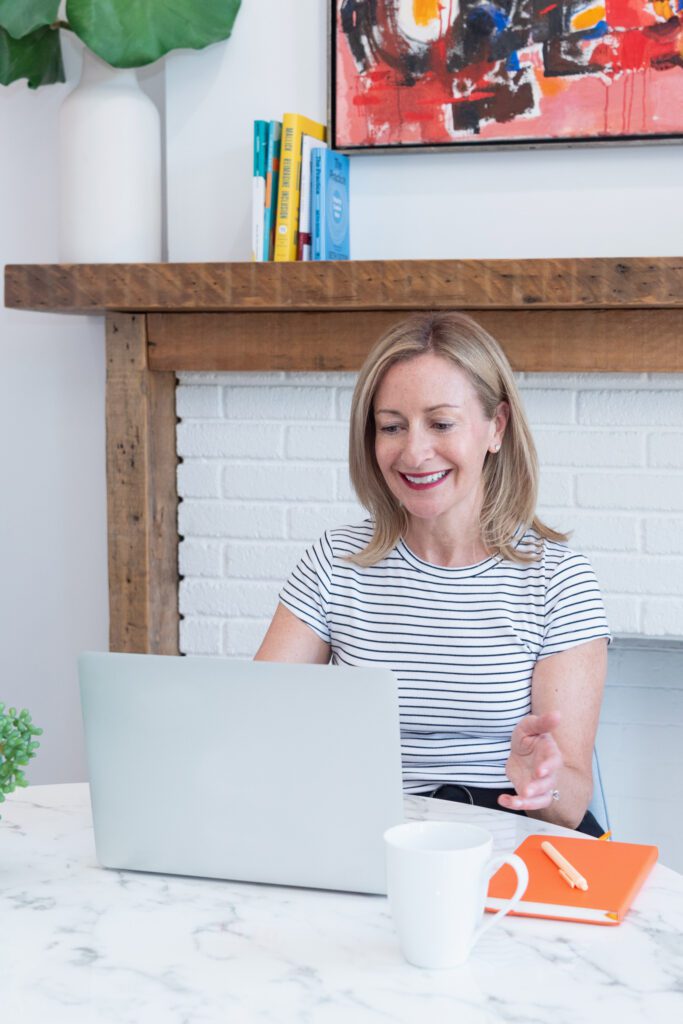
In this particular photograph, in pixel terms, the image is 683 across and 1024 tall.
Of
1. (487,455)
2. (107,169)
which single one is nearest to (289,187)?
(107,169)

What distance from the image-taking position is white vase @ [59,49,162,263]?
2215 mm

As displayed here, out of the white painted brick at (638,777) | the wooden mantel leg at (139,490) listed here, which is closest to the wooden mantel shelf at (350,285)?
the wooden mantel leg at (139,490)

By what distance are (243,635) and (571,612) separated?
97 centimetres

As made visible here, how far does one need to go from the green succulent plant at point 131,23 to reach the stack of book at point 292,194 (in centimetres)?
25

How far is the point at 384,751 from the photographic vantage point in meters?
0.96

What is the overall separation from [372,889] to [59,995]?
27 cm

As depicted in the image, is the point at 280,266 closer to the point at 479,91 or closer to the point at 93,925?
the point at 479,91

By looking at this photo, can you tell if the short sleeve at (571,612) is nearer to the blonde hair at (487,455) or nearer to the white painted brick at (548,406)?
the blonde hair at (487,455)

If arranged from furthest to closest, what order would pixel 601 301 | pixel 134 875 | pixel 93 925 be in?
1. pixel 601 301
2. pixel 134 875
3. pixel 93 925

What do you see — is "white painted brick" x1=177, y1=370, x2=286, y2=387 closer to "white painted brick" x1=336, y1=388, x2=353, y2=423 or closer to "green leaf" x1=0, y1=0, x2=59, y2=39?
"white painted brick" x1=336, y1=388, x2=353, y2=423

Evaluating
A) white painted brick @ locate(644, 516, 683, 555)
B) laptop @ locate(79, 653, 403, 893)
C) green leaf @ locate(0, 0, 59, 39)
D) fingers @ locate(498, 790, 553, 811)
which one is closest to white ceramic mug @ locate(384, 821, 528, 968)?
laptop @ locate(79, 653, 403, 893)

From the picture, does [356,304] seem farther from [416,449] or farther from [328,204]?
[416,449]

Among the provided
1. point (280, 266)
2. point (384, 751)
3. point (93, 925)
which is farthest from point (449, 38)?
point (93, 925)

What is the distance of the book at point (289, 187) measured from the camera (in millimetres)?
2104
